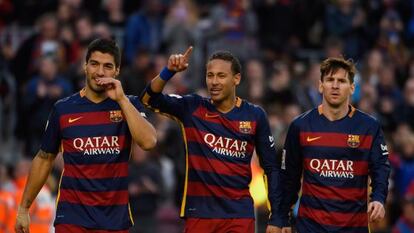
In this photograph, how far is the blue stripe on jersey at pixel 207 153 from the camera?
12.2 metres

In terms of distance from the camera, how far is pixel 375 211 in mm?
11484

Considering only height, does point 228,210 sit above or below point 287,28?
below

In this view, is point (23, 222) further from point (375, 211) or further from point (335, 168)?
point (375, 211)

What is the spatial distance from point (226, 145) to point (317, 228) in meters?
1.16

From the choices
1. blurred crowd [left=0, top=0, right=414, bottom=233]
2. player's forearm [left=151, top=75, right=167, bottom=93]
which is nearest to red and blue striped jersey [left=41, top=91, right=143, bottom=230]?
player's forearm [left=151, top=75, right=167, bottom=93]

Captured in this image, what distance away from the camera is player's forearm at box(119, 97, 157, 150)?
1144cm

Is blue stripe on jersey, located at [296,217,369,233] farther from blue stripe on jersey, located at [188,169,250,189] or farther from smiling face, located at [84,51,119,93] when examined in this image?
smiling face, located at [84,51,119,93]

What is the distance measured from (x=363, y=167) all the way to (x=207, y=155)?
1.47 m

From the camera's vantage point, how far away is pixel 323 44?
23.5 m

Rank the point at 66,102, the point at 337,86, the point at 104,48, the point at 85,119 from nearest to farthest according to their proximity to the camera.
→ the point at 104,48, the point at 85,119, the point at 66,102, the point at 337,86

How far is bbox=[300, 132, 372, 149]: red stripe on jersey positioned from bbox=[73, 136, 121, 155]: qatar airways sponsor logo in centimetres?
181

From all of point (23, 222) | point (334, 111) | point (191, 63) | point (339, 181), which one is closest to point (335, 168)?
point (339, 181)

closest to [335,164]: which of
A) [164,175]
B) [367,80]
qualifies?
[164,175]

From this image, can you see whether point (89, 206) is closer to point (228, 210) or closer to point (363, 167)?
point (228, 210)
